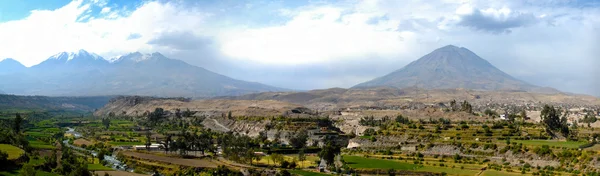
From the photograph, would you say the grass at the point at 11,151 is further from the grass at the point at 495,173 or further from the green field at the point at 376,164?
the grass at the point at 495,173

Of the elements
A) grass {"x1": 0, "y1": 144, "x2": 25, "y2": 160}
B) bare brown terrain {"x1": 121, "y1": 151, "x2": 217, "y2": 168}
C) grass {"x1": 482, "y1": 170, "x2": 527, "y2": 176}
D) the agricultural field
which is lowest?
bare brown terrain {"x1": 121, "y1": 151, "x2": 217, "y2": 168}

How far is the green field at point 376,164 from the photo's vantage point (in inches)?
2384

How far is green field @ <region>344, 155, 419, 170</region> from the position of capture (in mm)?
60559

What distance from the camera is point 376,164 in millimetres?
63094

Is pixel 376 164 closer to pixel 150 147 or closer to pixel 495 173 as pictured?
pixel 495 173

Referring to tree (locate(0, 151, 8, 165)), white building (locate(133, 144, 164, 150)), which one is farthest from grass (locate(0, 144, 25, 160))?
white building (locate(133, 144, 164, 150))

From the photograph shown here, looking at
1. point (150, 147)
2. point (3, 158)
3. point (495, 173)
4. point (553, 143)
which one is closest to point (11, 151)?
point (3, 158)

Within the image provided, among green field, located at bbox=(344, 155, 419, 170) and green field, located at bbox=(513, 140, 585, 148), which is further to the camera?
green field, located at bbox=(513, 140, 585, 148)

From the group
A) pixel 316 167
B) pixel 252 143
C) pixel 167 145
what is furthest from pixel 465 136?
pixel 167 145

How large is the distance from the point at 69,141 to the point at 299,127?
4302cm

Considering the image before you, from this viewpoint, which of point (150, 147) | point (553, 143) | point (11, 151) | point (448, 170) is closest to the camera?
point (11, 151)

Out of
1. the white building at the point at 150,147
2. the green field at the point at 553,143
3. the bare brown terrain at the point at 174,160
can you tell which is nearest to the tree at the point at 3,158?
the bare brown terrain at the point at 174,160

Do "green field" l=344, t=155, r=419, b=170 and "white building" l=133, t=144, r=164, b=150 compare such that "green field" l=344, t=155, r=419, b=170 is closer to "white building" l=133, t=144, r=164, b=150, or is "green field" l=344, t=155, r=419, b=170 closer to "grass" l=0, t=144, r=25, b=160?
"white building" l=133, t=144, r=164, b=150

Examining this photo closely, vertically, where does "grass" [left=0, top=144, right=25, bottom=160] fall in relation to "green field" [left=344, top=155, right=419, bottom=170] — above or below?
above
